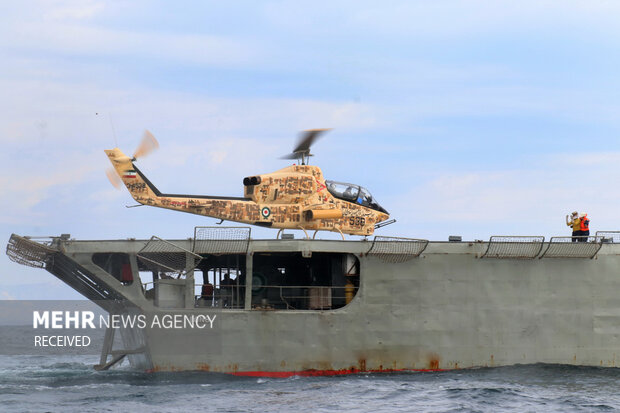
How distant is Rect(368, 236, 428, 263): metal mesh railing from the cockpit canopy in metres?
3.28

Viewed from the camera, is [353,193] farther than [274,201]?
Yes

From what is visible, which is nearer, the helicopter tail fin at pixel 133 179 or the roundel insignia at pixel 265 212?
the helicopter tail fin at pixel 133 179

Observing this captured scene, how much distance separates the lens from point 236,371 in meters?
26.3

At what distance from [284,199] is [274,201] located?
1.26 ft

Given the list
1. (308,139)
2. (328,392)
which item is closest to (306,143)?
(308,139)

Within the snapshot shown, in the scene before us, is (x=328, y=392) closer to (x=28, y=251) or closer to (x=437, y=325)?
(x=437, y=325)

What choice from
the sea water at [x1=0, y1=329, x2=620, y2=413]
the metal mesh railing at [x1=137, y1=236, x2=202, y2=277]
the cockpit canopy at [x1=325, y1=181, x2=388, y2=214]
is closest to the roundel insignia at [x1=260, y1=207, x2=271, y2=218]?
the cockpit canopy at [x1=325, y1=181, x2=388, y2=214]

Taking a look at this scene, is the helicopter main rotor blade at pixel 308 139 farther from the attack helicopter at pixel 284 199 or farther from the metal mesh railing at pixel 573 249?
the metal mesh railing at pixel 573 249

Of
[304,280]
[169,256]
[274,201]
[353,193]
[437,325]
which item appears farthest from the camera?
[304,280]

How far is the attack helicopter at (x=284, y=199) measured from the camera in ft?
90.5

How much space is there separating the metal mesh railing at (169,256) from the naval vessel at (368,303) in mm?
41

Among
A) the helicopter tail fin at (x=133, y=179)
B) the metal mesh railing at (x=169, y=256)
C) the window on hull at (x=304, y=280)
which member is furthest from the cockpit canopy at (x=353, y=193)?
the helicopter tail fin at (x=133, y=179)

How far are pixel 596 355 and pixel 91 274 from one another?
1850 centimetres

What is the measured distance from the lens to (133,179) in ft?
90.1
